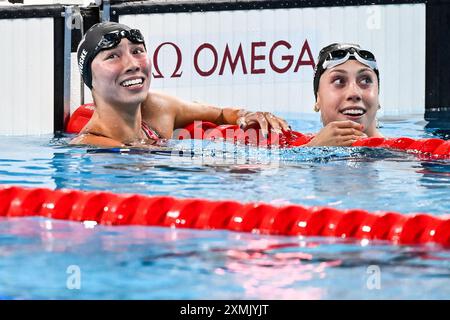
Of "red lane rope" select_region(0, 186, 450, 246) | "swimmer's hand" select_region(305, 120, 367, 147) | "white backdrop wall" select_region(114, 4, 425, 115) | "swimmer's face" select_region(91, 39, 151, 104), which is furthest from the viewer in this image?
"white backdrop wall" select_region(114, 4, 425, 115)

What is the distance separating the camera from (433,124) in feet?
23.8

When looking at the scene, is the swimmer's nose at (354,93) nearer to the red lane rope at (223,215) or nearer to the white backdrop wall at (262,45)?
the white backdrop wall at (262,45)

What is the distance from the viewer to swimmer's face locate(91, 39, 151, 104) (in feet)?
19.8

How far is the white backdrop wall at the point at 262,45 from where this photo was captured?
24.5ft

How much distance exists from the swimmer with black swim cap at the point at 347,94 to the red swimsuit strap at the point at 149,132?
102 cm

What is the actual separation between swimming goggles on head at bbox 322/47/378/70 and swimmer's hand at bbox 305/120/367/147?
397 millimetres

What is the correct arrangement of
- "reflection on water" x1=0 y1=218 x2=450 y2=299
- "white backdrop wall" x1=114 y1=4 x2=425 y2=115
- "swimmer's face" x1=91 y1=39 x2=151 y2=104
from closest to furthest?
"reflection on water" x1=0 y1=218 x2=450 y2=299 → "swimmer's face" x1=91 y1=39 x2=151 y2=104 → "white backdrop wall" x1=114 y1=4 x2=425 y2=115

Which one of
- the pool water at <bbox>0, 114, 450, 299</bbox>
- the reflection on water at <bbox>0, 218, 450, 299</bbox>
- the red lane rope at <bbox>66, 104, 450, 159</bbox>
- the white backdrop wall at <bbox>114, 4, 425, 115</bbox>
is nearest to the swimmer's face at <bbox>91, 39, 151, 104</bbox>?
the pool water at <bbox>0, 114, 450, 299</bbox>

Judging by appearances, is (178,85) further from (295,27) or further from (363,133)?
(363,133)

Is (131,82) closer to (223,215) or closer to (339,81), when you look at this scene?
(339,81)

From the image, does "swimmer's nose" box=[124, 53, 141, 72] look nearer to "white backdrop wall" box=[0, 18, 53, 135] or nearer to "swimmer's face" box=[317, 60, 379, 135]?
"swimmer's face" box=[317, 60, 379, 135]

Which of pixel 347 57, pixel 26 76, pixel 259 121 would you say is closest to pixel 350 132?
pixel 347 57

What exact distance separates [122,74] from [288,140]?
1023 mm

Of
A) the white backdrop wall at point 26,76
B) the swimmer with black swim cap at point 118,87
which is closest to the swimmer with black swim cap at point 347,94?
the swimmer with black swim cap at point 118,87
